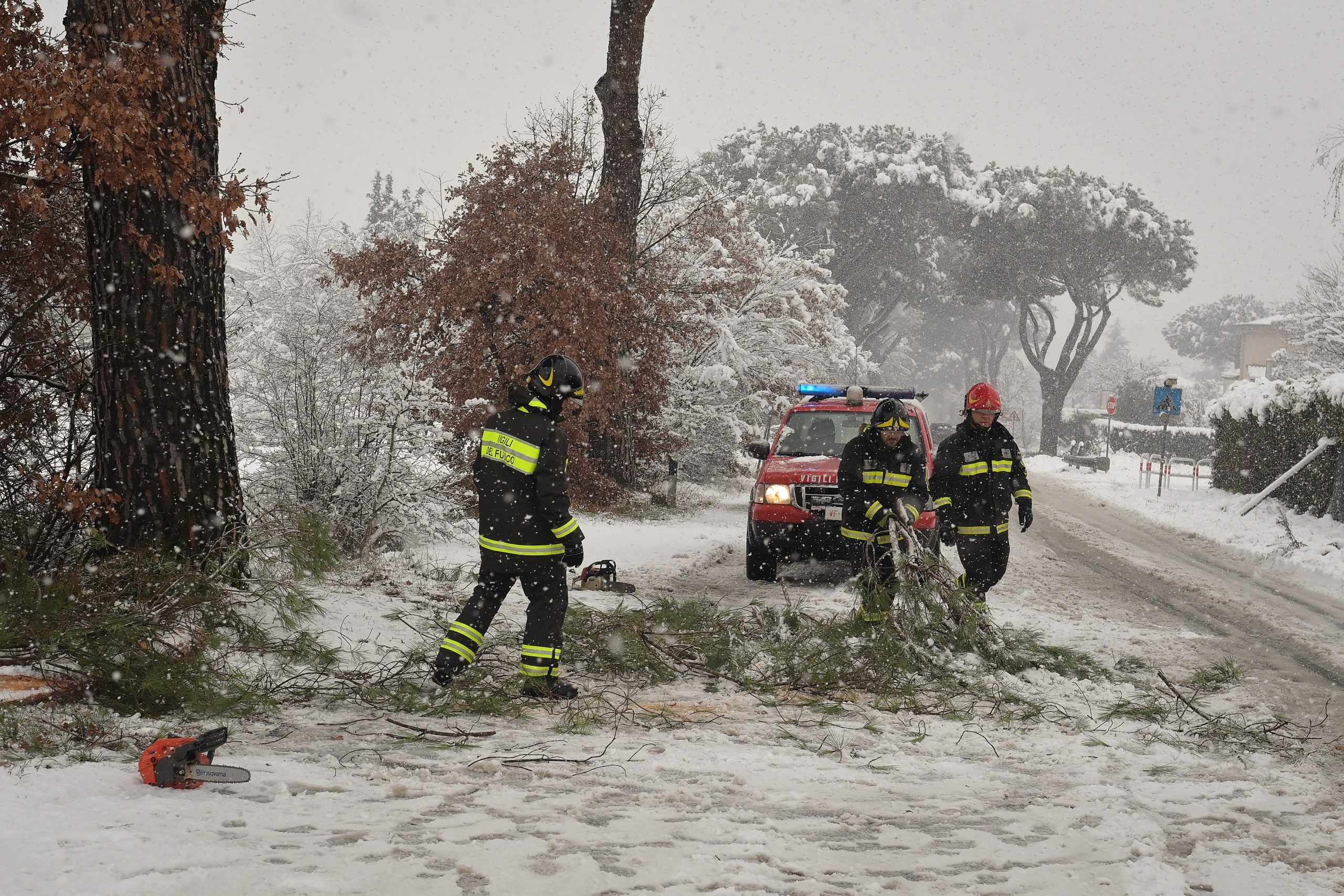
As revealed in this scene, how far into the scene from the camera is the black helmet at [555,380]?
17.5 ft

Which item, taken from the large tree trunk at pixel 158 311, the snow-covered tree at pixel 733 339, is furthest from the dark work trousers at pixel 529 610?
the snow-covered tree at pixel 733 339

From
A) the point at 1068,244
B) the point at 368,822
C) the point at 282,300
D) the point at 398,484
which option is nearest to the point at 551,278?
the point at 398,484

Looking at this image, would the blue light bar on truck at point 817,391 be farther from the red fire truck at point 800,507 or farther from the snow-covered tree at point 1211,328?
the snow-covered tree at point 1211,328

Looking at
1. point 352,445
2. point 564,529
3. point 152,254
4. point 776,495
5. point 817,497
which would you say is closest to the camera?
point 564,529

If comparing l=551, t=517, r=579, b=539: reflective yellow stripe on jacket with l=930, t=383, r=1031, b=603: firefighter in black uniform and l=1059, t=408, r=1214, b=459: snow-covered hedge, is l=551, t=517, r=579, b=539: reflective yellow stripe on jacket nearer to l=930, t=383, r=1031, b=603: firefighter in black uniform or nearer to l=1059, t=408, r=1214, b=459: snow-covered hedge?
l=930, t=383, r=1031, b=603: firefighter in black uniform

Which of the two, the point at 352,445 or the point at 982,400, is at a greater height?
the point at 982,400

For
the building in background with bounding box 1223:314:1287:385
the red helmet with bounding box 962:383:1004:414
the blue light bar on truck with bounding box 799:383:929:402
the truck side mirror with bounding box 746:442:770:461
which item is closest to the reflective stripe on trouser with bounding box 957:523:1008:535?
the red helmet with bounding box 962:383:1004:414

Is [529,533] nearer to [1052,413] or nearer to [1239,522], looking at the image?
[1239,522]

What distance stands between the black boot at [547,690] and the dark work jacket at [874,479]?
9.94 ft

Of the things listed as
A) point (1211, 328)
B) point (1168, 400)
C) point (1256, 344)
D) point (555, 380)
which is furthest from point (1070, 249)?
point (1211, 328)

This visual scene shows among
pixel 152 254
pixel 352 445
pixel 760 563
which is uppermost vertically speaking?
pixel 152 254

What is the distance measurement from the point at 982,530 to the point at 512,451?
12.4ft

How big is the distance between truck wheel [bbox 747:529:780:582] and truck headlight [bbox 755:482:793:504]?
36 cm

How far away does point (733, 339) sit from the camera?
19.8 meters
